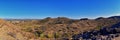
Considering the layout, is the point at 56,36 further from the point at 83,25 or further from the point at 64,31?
the point at 83,25

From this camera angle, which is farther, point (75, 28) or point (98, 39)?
point (75, 28)

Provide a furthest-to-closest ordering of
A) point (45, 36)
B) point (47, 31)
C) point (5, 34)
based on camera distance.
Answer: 1. point (47, 31)
2. point (45, 36)
3. point (5, 34)

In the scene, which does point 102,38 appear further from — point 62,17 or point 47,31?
point 62,17

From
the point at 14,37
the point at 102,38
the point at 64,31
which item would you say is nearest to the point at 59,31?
the point at 64,31

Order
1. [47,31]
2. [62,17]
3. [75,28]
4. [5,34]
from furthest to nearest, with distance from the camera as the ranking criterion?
[62,17] → [75,28] → [47,31] → [5,34]

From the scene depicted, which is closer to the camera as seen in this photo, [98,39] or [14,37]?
[98,39]

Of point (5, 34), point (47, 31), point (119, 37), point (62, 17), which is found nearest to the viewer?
point (119, 37)

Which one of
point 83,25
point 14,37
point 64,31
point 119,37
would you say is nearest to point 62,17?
point 83,25

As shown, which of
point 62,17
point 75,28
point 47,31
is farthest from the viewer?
point 62,17
